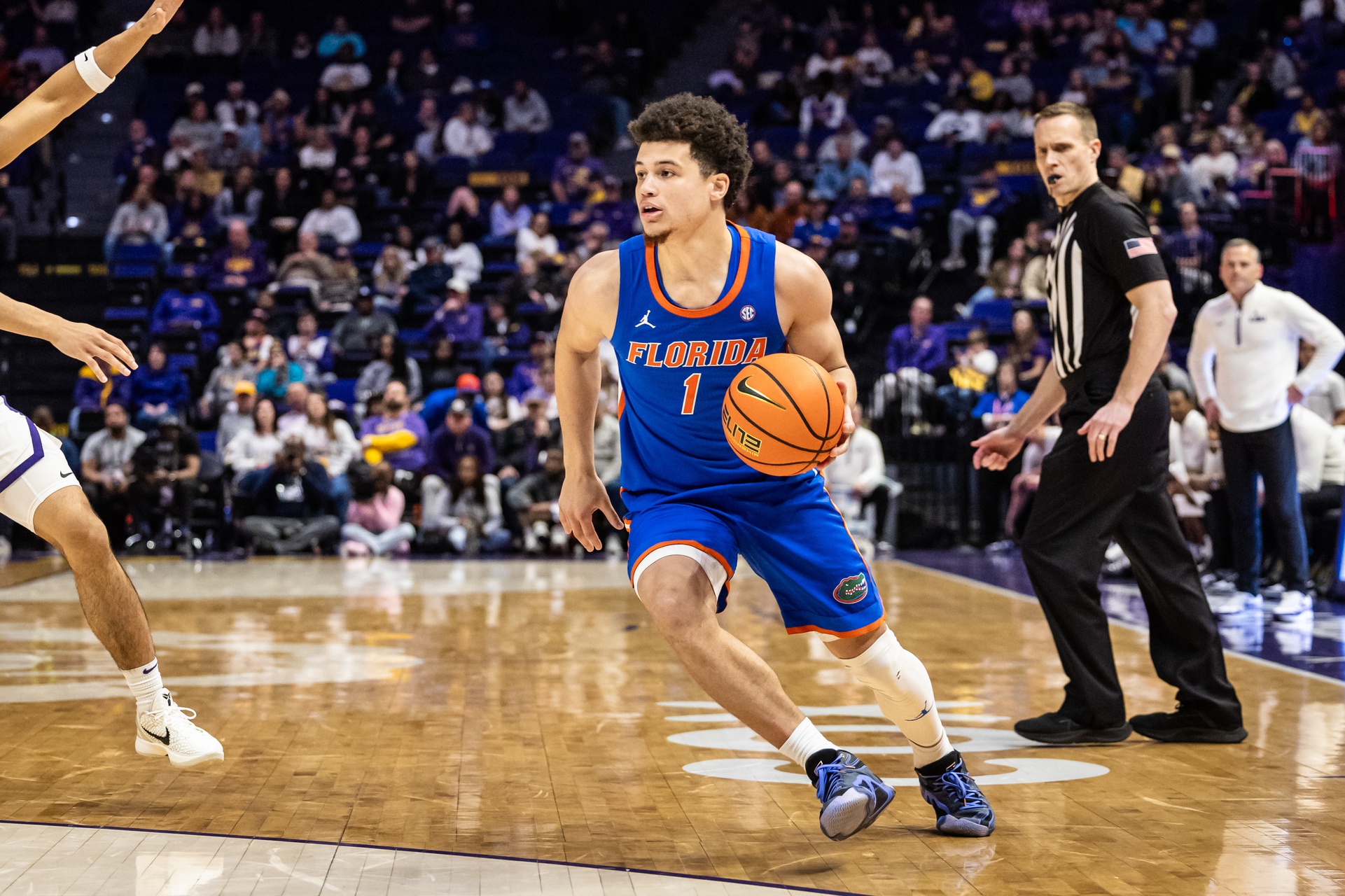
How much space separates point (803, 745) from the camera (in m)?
3.24

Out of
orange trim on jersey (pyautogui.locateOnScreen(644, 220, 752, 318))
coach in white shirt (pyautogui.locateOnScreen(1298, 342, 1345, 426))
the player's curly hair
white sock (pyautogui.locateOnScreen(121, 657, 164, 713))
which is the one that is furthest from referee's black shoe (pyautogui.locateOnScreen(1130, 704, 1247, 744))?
coach in white shirt (pyautogui.locateOnScreen(1298, 342, 1345, 426))

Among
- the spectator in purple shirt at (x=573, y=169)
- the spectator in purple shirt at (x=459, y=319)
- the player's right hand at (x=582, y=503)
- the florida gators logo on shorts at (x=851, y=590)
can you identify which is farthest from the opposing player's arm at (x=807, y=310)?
the spectator in purple shirt at (x=573, y=169)

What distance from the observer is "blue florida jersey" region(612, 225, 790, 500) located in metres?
3.38

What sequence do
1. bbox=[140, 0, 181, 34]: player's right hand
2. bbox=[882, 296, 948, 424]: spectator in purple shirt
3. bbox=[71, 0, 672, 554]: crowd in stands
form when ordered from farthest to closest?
1. bbox=[882, 296, 948, 424]: spectator in purple shirt
2. bbox=[71, 0, 672, 554]: crowd in stands
3. bbox=[140, 0, 181, 34]: player's right hand

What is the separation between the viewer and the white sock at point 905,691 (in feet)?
10.9

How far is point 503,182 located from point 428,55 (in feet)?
10.1

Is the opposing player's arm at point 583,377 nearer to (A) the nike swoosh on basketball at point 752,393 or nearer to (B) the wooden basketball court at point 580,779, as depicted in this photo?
(A) the nike swoosh on basketball at point 752,393

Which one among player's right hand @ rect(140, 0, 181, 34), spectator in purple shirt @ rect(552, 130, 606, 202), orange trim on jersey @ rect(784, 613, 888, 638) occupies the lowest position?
orange trim on jersey @ rect(784, 613, 888, 638)

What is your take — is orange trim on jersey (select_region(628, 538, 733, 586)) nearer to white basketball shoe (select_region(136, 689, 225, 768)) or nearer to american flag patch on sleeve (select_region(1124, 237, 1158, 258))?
white basketball shoe (select_region(136, 689, 225, 768))

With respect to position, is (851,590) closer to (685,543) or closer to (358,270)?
(685,543)

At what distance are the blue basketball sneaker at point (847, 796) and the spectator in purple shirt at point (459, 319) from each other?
38.1 ft

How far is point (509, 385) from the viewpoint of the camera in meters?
13.9

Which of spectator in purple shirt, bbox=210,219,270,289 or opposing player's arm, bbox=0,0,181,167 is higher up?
spectator in purple shirt, bbox=210,219,270,289

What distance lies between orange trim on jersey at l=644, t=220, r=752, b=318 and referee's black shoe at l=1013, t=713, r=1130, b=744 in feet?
6.15
